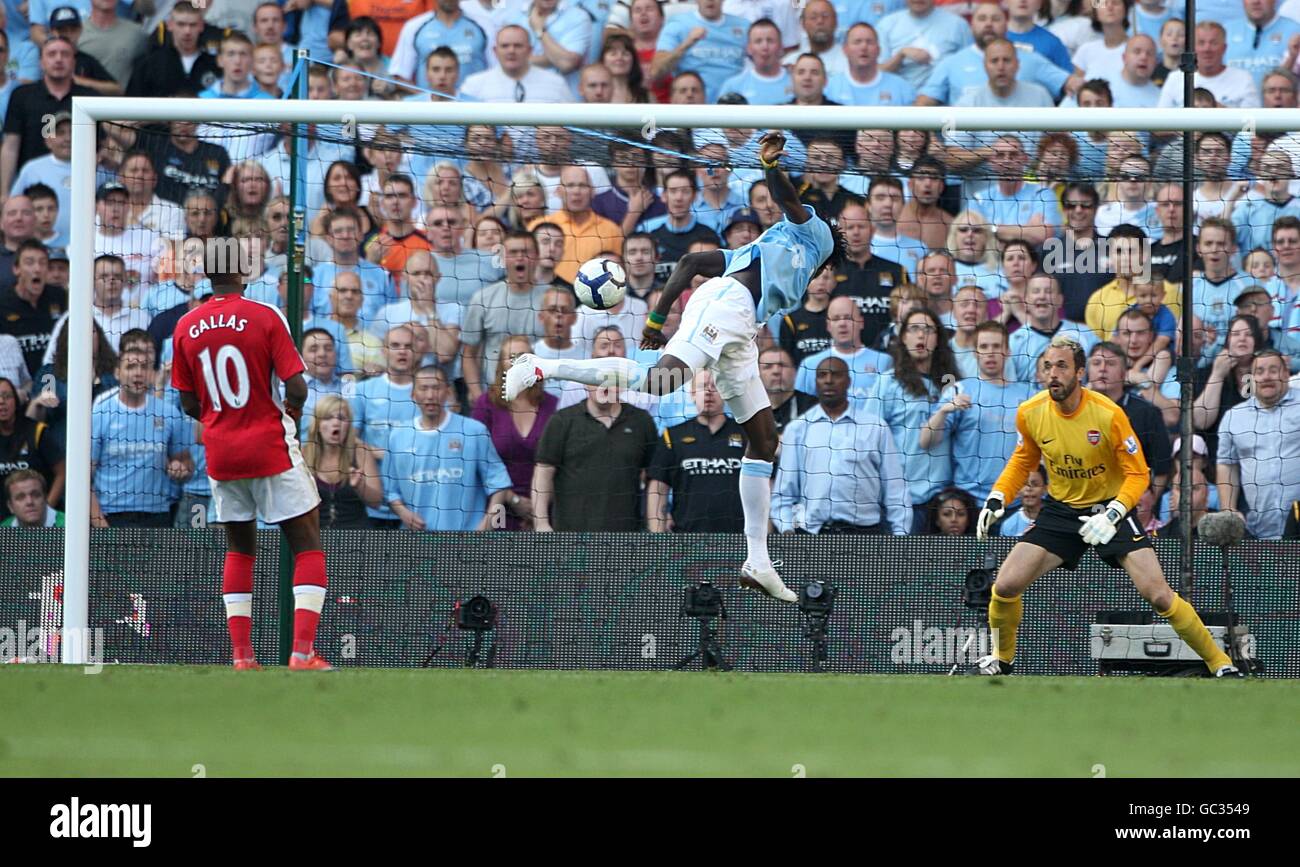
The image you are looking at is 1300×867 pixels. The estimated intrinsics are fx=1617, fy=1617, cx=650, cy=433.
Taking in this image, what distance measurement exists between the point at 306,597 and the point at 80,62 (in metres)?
6.18

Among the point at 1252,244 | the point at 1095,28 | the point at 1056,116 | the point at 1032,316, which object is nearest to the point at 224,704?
the point at 1056,116

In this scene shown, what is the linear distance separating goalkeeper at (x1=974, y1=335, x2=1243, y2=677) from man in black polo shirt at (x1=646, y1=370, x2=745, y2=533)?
1799 mm

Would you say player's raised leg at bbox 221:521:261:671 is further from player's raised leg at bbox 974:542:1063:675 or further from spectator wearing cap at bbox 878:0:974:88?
A: spectator wearing cap at bbox 878:0:974:88

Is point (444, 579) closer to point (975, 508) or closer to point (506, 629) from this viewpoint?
point (506, 629)

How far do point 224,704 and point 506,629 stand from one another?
3969 mm

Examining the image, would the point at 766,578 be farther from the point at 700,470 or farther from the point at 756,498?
the point at 700,470

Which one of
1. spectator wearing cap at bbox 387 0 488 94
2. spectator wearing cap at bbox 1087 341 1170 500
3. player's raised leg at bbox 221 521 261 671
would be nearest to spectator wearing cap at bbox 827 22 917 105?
spectator wearing cap at bbox 387 0 488 94

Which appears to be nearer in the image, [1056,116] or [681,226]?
[1056,116]

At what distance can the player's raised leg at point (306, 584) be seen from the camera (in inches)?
286

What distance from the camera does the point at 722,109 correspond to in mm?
7949

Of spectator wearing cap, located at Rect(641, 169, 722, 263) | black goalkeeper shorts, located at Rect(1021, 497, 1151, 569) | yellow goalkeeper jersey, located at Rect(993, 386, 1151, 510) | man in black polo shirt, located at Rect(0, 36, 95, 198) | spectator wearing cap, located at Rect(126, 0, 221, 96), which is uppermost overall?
spectator wearing cap, located at Rect(126, 0, 221, 96)

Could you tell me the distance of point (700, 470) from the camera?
32.0 feet

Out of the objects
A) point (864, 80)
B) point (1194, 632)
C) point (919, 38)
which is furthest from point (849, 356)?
point (919, 38)

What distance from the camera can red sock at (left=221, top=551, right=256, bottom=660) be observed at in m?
7.39
